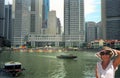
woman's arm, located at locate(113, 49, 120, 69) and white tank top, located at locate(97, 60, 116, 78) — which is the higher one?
woman's arm, located at locate(113, 49, 120, 69)

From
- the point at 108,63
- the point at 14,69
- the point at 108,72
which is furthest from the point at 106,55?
the point at 14,69

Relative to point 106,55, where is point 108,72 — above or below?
below

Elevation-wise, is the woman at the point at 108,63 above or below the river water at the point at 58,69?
above

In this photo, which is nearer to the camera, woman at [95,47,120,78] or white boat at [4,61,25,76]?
woman at [95,47,120,78]

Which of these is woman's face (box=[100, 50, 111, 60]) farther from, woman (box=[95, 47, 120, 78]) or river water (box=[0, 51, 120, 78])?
river water (box=[0, 51, 120, 78])

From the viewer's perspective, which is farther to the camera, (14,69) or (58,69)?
(58,69)

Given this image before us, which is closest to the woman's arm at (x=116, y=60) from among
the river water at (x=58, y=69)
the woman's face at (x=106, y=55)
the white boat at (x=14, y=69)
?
the woman's face at (x=106, y=55)

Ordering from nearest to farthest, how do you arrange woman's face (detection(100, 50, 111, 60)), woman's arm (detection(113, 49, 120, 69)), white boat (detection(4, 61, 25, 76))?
woman's arm (detection(113, 49, 120, 69)), woman's face (detection(100, 50, 111, 60)), white boat (detection(4, 61, 25, 76))

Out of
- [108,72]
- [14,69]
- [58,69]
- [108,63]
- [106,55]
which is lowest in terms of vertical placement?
[58,69]

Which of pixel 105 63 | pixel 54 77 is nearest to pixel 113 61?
pixel 105 63

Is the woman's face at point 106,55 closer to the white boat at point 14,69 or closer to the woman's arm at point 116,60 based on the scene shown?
the woman's arm at point 116,60

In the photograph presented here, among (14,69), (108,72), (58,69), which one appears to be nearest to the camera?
(108,72)

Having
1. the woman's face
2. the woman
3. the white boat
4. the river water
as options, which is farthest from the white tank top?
the white boat

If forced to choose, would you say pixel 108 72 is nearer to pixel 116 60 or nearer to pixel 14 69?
pixel 116 60
